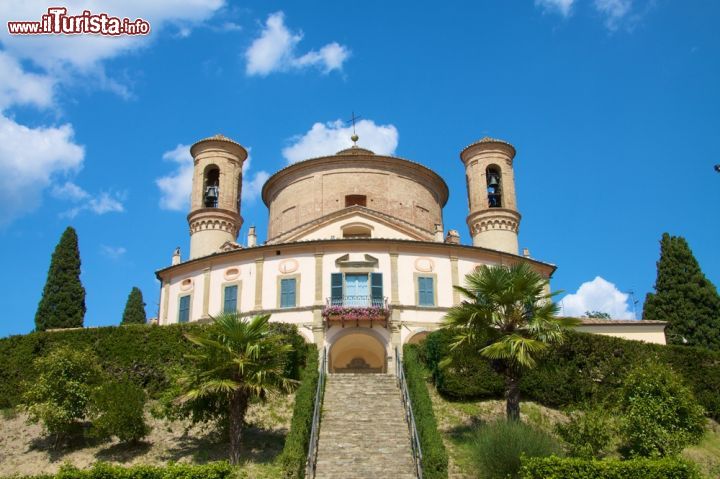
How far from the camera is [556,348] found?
25.9m

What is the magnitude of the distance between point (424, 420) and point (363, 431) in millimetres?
1904

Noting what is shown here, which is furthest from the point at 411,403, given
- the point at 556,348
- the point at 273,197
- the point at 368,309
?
the point at 273,197

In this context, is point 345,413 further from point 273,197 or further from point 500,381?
point 273,197

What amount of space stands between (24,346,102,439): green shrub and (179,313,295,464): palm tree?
150 inches

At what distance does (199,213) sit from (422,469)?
986 inches

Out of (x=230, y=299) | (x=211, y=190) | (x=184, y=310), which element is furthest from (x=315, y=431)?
(x=211, y=190)

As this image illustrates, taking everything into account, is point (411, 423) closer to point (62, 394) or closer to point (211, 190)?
point (62, 394)

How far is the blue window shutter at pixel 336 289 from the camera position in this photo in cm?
3173

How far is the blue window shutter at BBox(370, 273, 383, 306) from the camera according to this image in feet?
105

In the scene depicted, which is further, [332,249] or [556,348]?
[332,249]

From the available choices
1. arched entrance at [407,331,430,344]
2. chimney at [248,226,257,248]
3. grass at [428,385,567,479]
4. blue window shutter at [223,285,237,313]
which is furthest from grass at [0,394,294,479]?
chimney at [248,226,257,248]

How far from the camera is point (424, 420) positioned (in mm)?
20438

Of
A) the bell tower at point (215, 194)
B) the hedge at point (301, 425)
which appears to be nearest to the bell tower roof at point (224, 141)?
the bell tower at point (215, 194)

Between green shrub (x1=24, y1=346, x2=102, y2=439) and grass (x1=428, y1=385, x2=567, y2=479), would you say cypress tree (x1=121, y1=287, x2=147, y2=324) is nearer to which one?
green shrub (x1=24, y1=346, x2=102, y2=439)
